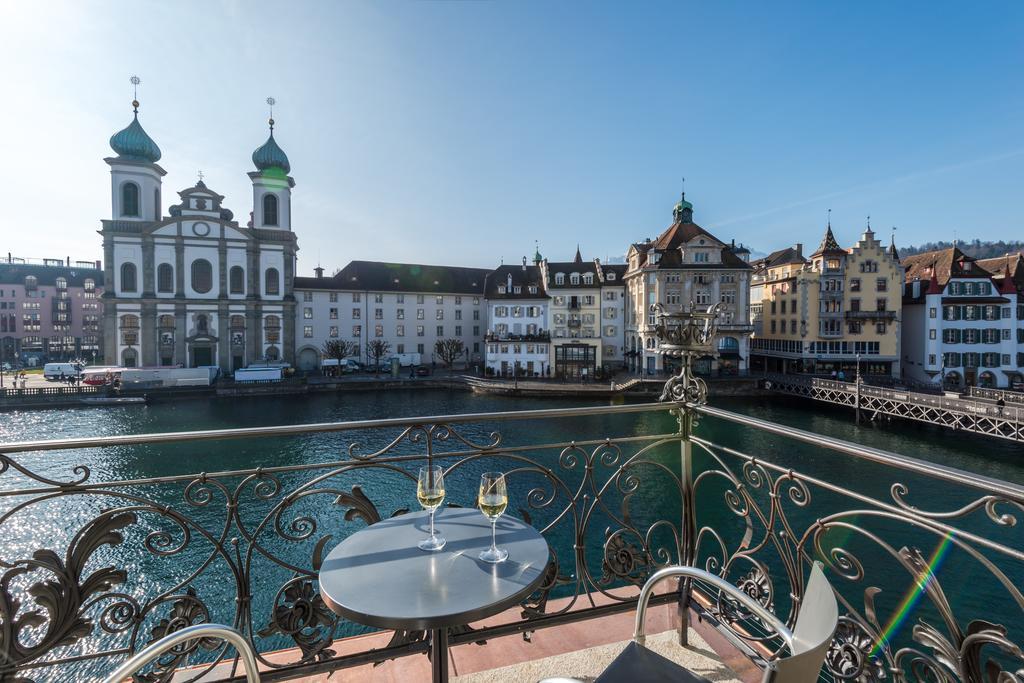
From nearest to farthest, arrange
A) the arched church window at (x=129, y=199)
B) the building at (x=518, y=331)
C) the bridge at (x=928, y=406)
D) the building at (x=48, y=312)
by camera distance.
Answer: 1. the bridge at (x=928, y=406)
2. the arched church window at (x=129, y=199)
3. the building at (x=518, y=331)
4. the building at (x=48, y=312)

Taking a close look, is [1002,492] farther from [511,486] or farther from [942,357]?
[942,357]

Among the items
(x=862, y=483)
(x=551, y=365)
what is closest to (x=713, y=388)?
(x=551, y=365)

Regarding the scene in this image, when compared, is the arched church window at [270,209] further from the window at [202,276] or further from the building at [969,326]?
the building at [969,326]

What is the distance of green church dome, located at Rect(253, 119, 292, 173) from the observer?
50.3 meters

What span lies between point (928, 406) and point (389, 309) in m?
46.0

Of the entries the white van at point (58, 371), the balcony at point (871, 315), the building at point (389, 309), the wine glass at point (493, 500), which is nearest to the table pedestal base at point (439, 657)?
the wine glass at point (493, 500)

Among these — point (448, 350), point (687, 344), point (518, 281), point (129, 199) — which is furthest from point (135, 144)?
point (687, 344)

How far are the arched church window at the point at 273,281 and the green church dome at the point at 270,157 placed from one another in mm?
10525

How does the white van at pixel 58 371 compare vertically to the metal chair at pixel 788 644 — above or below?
below

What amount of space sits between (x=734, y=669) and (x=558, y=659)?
0.99 m

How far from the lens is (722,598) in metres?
3.15

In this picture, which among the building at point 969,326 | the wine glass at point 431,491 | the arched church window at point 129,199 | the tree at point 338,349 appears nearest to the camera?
the wine glass at point 431,491

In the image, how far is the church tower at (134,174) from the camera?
45.7 meters

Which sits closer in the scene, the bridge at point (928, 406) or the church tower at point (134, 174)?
the bridge at point (928, 406)
